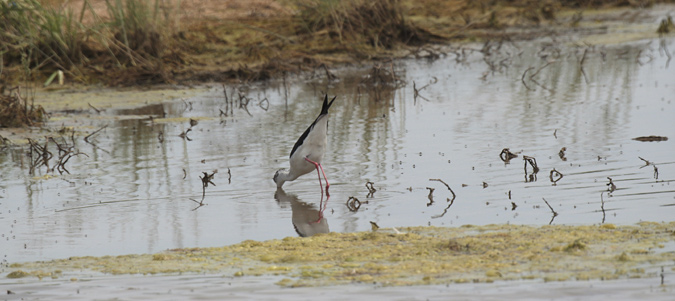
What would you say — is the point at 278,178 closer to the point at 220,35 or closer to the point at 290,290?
Answer: the point at 290,290

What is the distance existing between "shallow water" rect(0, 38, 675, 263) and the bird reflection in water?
0.07 feet

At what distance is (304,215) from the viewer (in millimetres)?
6961

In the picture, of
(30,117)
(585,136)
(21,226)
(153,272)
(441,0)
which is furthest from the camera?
(441,0)

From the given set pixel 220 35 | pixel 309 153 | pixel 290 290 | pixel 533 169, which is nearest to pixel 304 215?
pixel 309 153

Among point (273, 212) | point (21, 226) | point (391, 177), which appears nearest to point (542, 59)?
point (391, 177)

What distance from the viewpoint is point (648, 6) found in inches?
868

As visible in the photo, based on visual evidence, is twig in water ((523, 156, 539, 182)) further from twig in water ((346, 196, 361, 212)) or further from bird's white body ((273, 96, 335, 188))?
bird's white body ((273, 96, 335, 188))

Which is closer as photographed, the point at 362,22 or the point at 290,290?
the point at 290,290

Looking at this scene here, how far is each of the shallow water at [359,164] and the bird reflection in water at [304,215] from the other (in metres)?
0.02

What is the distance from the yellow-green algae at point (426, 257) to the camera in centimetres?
483

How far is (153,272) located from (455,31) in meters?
13.5

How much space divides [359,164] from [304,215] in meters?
1.50

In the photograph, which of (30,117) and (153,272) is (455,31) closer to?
(30,117)

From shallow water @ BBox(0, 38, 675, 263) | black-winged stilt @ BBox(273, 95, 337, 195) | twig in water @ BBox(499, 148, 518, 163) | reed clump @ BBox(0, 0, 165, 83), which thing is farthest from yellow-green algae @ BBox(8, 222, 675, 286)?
reed clump @ BBox(0, 0, 165, 83)
